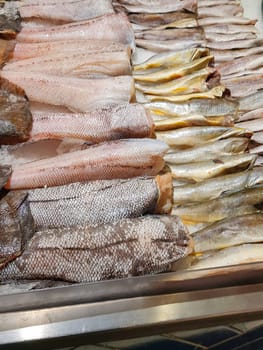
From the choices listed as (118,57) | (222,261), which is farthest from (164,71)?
(222,261)

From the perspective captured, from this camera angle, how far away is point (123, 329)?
6.02ft

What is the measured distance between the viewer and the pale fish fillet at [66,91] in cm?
294

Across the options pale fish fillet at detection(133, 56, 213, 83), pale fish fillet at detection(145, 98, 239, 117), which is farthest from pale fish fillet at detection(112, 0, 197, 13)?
pale fish fillet at detection(145, 98, 239, 117)

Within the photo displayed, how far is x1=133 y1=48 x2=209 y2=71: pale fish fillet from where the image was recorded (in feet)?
12.3

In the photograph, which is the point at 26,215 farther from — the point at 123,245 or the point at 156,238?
the point at 156,238

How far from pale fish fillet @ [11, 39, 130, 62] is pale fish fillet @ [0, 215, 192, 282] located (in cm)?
144

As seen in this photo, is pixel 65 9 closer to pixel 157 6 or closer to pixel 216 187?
pixel 157 6

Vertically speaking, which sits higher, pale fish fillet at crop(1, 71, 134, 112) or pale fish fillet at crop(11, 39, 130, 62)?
pale fish fillet at crop(11, 39, 130, 62)

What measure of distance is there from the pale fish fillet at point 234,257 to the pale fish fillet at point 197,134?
0.95 m

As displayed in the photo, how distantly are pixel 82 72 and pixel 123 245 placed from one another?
1.40 m

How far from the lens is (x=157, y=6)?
4.31 metres

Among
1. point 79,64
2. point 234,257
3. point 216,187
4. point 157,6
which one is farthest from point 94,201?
point 157,6

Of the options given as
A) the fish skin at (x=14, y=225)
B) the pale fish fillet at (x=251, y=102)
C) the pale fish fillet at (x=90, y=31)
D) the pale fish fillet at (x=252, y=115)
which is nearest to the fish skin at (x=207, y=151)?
the pale fish fillet at (x=252, y=115)

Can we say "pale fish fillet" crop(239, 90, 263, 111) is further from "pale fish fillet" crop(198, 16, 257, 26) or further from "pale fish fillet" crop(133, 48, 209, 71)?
"pale fish fillet" crop(198, 16, 257, 26)
